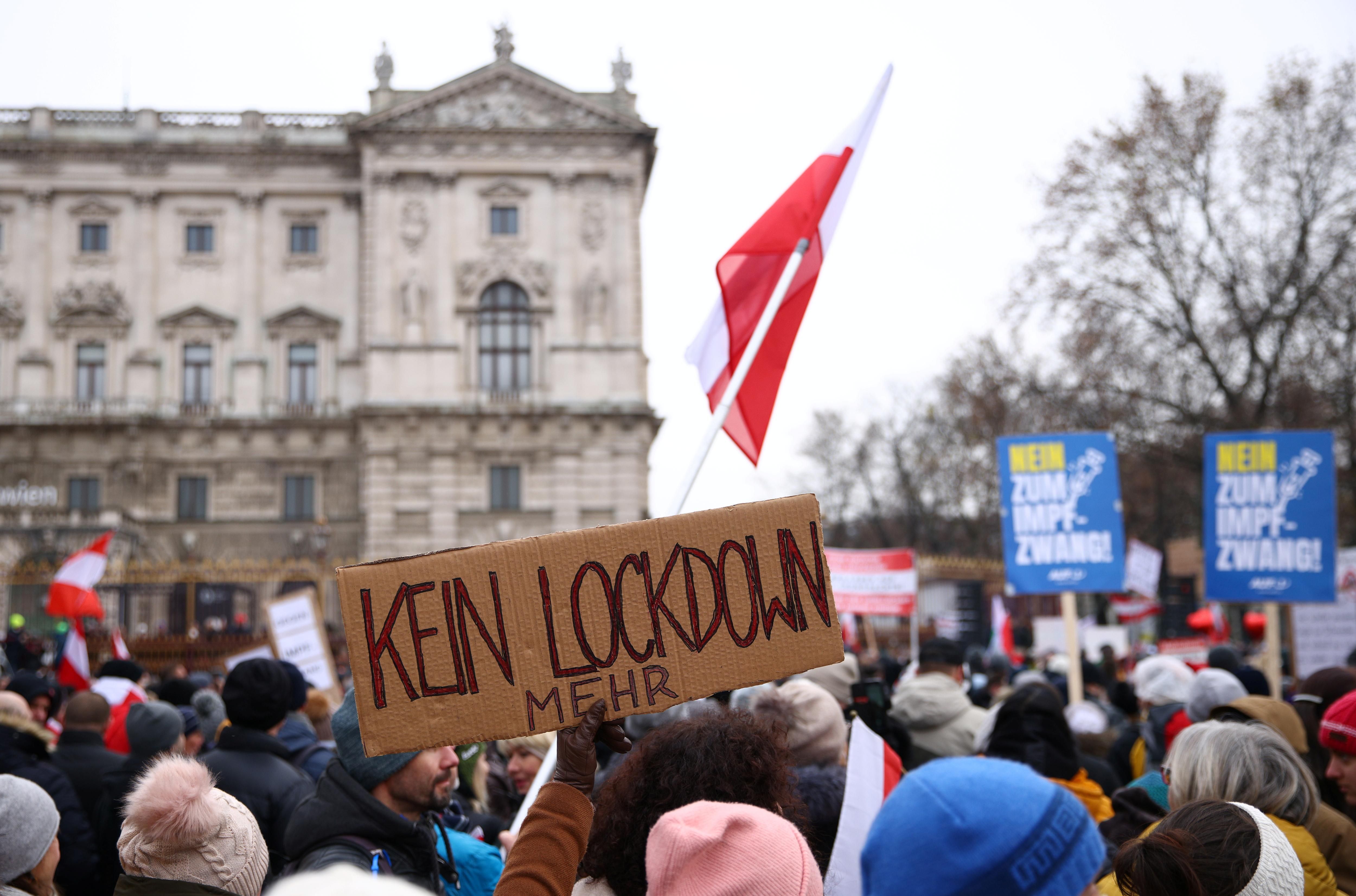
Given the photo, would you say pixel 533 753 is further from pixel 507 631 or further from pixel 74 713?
pixel 507 631

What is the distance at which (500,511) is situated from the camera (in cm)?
3722

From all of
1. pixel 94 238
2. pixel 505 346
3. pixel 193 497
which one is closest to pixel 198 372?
pixel 193 497

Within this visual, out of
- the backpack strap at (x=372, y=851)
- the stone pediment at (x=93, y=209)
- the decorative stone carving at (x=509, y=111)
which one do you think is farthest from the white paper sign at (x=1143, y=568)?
the stone pediment at (x=93, y=209)

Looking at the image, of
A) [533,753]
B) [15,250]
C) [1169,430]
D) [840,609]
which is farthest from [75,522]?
[533,753]

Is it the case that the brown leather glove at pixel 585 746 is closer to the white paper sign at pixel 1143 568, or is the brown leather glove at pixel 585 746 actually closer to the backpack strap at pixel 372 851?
the backpack strap at pixel 372 851

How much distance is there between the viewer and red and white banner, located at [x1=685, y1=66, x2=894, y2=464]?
596 centimetres

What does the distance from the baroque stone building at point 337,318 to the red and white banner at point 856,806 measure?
33135 mm

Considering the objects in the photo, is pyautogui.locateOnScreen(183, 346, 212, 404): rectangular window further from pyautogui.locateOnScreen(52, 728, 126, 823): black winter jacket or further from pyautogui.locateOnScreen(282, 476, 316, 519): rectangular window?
pyautogui.locateOnScreen(52, 728, 126, 823): black winter jacket

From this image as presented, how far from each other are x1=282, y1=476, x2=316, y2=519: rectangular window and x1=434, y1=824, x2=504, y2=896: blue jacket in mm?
35916

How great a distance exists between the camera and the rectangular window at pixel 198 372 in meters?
39.2

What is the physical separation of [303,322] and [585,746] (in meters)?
38.9

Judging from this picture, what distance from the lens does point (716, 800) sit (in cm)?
299

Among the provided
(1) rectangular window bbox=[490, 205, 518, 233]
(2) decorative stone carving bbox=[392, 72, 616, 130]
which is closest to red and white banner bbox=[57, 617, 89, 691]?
(1) rectangular window bbox=[490, 205, 518, 233]

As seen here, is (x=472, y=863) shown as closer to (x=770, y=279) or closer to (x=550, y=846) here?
(x=550, y=846)
